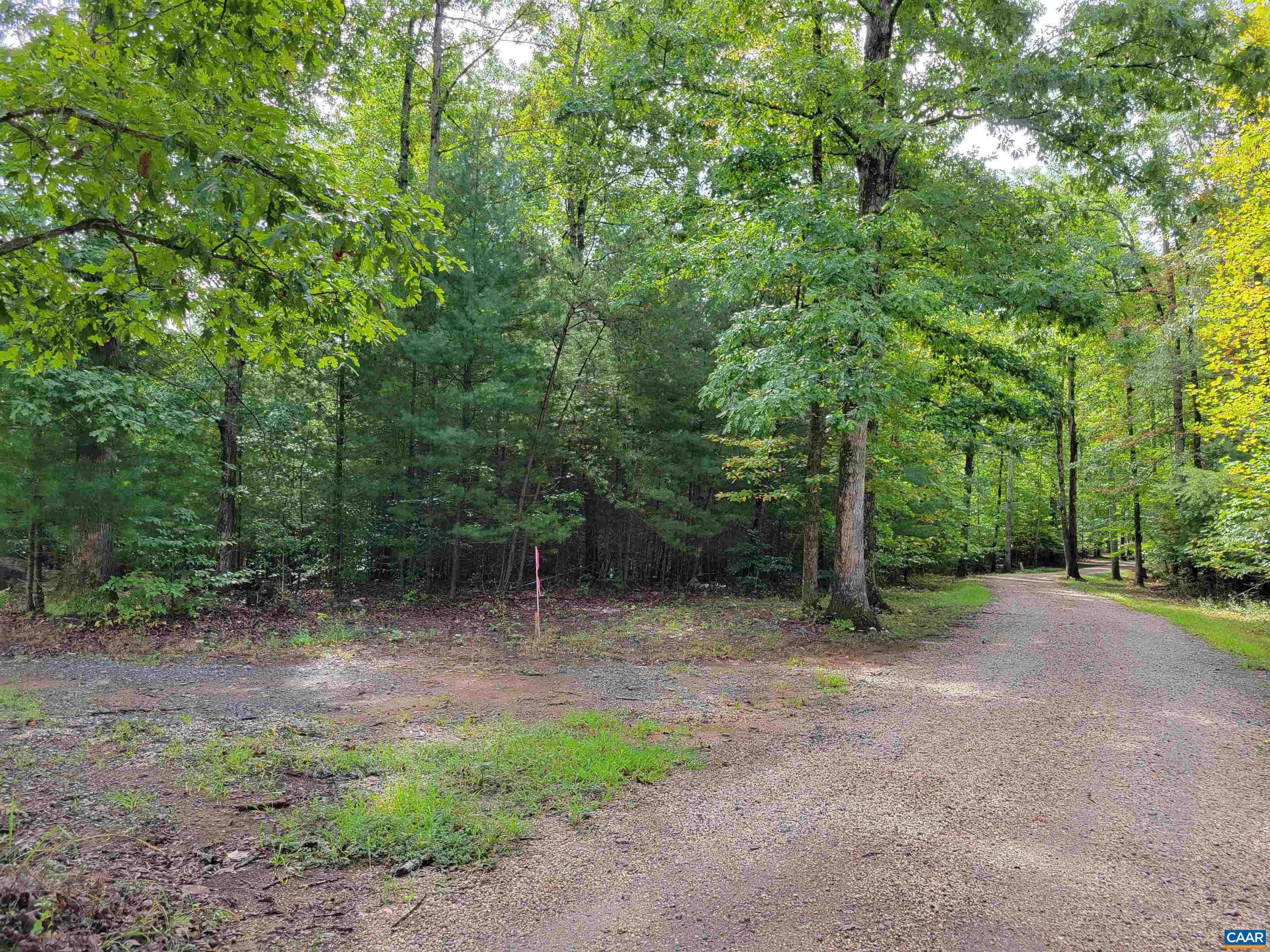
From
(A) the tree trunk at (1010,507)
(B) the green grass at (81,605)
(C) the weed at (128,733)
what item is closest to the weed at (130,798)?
(C) the weed at (128,733)

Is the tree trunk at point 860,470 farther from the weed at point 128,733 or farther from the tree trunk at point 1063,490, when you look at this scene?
the tree trunk at point 1063,490

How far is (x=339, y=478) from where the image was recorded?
40.0 ft

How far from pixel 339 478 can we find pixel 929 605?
1304 cm

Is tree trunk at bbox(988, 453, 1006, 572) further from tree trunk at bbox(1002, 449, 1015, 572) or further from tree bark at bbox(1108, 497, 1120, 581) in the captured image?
tree bark at bbox(1108, 497, 1120, 581)

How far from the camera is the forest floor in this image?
2.73 metres

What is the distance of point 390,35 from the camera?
13.6m

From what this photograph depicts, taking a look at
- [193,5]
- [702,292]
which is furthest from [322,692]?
[702,292]

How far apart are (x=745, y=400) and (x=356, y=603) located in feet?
27.7

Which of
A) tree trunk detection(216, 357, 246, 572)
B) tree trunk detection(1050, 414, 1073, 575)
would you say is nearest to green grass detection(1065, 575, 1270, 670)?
tree trunk detection(1050, 414, 1073, 575)

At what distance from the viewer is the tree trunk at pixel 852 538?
1020cm

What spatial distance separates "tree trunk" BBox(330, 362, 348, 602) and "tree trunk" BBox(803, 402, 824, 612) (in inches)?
345

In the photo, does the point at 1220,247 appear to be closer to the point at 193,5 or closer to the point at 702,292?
the point at 702,292

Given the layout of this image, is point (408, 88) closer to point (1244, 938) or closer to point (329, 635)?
point (329, 635)

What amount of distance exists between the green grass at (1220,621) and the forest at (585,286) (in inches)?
44.3
